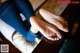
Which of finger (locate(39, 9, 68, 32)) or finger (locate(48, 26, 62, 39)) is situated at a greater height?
finger (locate(39, 9, 68, 32))

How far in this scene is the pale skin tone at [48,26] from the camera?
0.69m

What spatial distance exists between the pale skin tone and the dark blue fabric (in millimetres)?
56

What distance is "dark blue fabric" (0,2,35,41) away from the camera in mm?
739

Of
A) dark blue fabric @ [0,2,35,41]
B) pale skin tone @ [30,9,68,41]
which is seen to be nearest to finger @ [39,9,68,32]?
pale skin tone @ [30,9,68,41]

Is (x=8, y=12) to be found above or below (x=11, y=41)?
above

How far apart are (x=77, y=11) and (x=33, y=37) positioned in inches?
14.1

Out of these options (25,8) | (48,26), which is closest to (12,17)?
(25,8)

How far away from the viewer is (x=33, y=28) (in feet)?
2.35

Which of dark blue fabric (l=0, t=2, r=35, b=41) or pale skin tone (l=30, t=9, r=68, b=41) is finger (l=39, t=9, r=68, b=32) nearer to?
pale skin tone (l=30, t=9, r=68, b=41)

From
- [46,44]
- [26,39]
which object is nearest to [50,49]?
[46,44]

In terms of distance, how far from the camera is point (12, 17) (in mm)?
747

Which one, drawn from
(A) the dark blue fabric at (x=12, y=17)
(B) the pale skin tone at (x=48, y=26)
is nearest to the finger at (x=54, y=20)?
(B) the pale skin tone at (x=48, y=26)

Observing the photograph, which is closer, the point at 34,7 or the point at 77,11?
the point at 34,7

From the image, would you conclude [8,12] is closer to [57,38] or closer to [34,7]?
[34,7]
